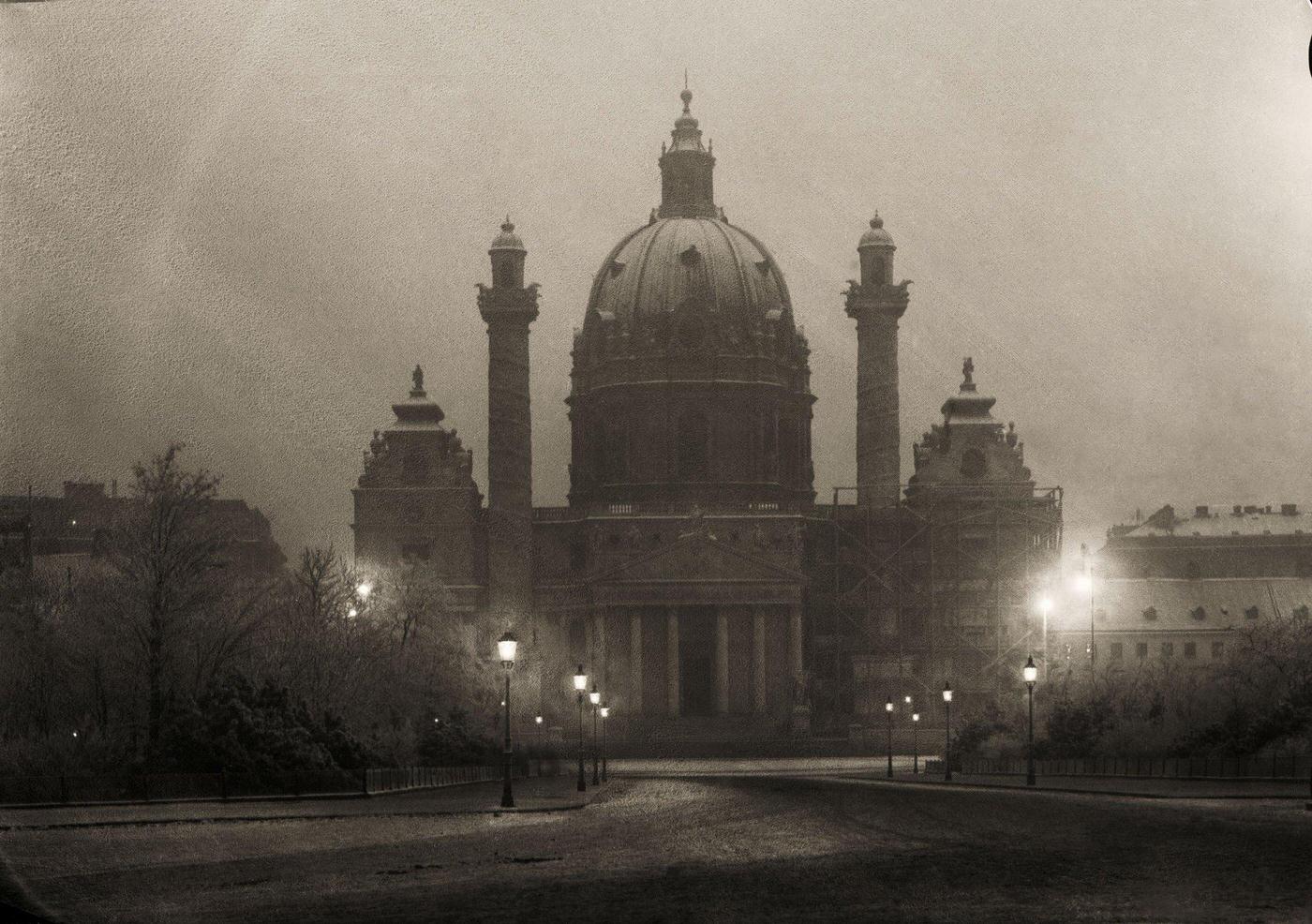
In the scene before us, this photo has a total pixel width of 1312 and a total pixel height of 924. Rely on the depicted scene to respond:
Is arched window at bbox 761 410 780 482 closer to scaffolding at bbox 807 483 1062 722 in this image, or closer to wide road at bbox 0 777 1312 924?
scaffolding at bbox 807 483 1062 722

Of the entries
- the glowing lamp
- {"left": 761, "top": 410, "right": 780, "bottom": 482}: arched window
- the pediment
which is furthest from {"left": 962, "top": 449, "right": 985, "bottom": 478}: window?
the glowing lamp

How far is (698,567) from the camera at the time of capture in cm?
12950

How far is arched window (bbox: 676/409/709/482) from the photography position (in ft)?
467

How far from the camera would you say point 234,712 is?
42.2m

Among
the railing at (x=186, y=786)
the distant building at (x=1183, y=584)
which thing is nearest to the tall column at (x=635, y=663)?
the distant building at (x=1183, y=584)

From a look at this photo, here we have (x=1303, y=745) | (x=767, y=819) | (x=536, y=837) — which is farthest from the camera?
(x=1303, y=745)

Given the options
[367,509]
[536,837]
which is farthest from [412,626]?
[536,837]

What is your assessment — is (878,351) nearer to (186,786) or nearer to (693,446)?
(693,446)

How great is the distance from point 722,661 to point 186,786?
88632 mm

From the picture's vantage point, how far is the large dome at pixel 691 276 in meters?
145

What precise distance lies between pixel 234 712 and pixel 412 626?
4914 centimetres

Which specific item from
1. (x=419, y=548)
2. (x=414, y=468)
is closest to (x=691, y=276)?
(x=414, y=468)

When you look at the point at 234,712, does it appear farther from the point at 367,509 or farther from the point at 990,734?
the point at 367,509

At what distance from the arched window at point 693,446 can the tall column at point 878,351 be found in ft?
40.4
